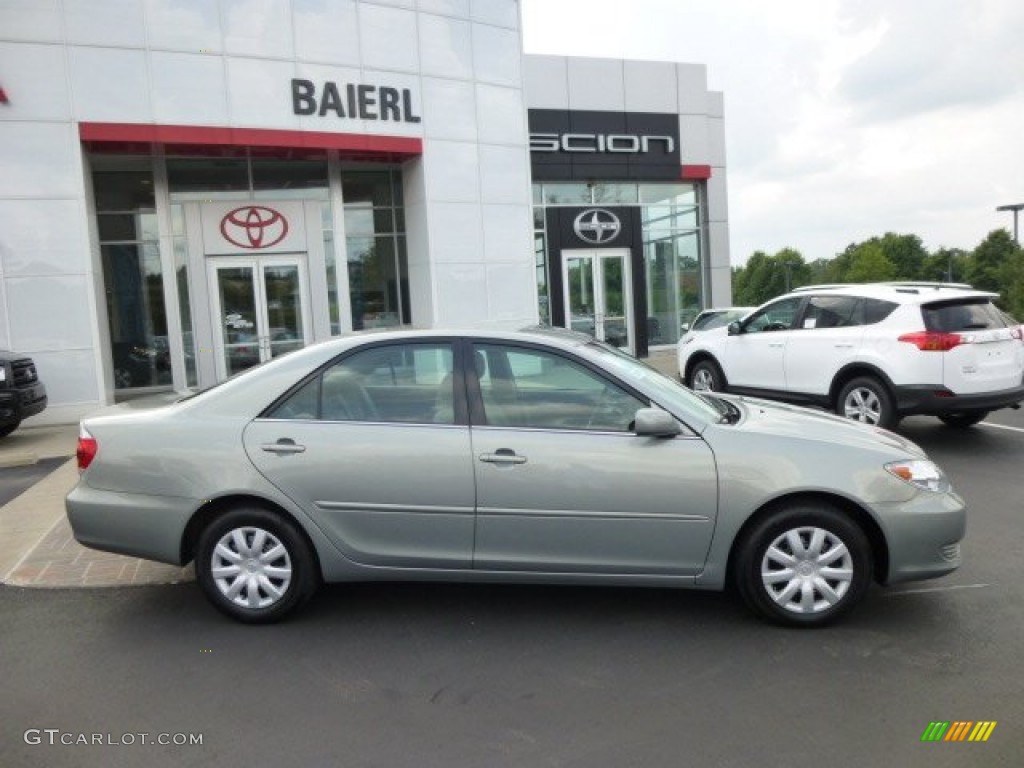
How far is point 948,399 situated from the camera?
8.28 m

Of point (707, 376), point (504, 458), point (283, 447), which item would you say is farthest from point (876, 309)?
point (283, 447)

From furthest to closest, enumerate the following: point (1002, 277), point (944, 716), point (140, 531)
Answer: point (1002, 277), point (140, 531), point (944, 716)

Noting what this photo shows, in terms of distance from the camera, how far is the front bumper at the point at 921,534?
13.4 ft

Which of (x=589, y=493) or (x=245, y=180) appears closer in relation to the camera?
(x=589, y=493)

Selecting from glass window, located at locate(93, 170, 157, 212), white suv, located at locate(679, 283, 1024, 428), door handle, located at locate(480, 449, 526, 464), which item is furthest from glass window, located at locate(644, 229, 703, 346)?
door handle, located at locate(480, 449, 526, 464)

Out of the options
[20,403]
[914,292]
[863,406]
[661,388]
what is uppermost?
[914,292]

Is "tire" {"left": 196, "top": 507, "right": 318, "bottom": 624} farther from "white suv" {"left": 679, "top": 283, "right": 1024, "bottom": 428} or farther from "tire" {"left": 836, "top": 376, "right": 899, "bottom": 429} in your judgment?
"white suv" {"left": 679, "top": 283, "right": 1024, "bottom": 428}

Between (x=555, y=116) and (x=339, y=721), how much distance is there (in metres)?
18.5

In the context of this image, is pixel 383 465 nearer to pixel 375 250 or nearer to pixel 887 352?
pixel 887 352

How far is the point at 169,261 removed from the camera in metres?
14.9

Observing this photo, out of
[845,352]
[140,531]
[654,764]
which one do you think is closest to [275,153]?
[845,352]

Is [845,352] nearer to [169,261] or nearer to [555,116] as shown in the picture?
[169,261]

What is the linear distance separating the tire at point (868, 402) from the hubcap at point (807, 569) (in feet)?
16.4

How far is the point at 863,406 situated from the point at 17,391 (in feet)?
33.0
